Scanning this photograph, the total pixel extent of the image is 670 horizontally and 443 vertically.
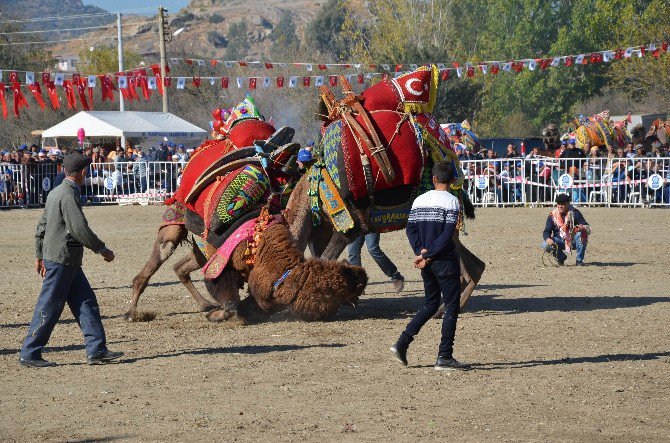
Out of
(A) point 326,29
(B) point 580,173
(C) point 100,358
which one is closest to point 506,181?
(B) point 580,173

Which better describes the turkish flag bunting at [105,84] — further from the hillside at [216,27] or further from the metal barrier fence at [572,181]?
the hillside at [216,27]

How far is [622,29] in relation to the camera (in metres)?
50.7

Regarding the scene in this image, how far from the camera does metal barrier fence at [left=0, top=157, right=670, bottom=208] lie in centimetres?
2361

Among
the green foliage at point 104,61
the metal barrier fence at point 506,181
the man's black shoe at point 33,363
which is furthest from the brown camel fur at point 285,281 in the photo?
the green foliage at point 104,61

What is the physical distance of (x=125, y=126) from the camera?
1403 inches

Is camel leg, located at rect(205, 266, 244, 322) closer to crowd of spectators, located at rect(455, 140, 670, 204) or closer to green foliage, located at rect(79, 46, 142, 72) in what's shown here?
crowd of spectators, located at rect(455, 140, 670, 204)

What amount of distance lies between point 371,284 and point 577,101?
4844cm

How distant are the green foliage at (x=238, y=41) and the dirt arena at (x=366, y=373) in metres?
111

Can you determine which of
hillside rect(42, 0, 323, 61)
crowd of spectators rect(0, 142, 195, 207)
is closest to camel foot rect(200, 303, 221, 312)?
crowd of spectators rect(0, 142, 195, 207)

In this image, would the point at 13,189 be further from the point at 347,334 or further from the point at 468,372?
the point at 468,372

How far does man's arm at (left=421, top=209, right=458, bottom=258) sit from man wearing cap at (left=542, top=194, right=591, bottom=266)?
6806 millimetres

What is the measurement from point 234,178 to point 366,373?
292 cm

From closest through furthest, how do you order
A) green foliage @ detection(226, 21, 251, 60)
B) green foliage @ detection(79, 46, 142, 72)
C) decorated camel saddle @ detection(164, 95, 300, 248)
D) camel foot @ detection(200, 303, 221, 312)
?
decorated camel saddle @ detection(164, 95, 300, 248) → camel foot @ detection(200, 303, 221, 312) → green foliage @ detection(79, 46, 142, 72) → green foliage @ detection(226, 21, 251, 60)

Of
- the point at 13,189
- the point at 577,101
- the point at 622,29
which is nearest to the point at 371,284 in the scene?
the point at 13,189
